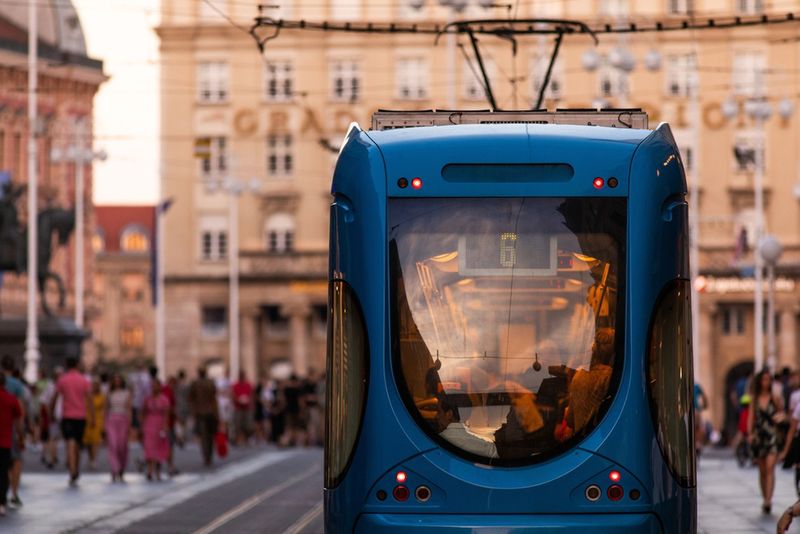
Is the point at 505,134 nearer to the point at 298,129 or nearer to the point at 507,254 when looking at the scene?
the point at 507,254

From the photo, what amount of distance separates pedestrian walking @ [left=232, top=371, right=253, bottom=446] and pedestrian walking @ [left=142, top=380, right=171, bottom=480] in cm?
1550

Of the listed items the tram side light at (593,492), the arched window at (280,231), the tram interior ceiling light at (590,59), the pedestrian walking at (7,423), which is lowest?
the pedestrian walking at (7,423)

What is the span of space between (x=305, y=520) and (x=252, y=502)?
3.91m

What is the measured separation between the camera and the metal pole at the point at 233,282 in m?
88.5

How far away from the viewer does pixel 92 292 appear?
105 m

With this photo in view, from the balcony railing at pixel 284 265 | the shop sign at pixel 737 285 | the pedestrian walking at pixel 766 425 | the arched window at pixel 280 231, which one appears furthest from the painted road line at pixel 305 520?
the arched window at pixel 280 231

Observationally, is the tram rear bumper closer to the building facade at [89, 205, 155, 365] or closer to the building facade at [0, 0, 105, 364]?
the building facade at [0, 0, 105, 364]

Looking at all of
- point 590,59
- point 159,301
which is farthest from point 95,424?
point 159,301

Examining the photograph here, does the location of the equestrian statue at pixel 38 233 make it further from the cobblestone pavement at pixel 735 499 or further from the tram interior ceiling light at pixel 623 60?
the cobblestone pavement at pixel 735 499

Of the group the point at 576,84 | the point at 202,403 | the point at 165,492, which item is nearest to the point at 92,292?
the point at 576,84

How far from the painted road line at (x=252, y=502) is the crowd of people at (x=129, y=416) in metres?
1.99

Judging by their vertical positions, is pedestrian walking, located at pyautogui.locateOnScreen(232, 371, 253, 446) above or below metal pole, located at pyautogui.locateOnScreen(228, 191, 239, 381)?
below

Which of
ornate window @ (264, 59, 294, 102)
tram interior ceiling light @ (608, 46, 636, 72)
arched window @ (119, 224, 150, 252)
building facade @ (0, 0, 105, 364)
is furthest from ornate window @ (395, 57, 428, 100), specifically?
arched window @ (119, 224, 150, 252)

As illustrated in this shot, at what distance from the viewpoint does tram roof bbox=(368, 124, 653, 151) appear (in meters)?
13.4
